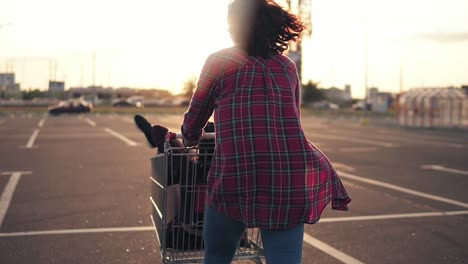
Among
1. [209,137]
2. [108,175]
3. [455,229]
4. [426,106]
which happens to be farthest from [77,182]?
[426,106]

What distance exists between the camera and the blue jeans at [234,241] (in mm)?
2426

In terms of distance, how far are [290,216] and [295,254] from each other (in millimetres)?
175

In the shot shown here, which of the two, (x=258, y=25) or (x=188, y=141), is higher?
(x=258, y=25)

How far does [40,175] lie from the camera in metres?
10.4

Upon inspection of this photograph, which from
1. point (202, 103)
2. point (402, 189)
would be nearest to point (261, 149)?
point (202, 103)

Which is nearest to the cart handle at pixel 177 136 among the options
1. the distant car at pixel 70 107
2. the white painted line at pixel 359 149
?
the white painted line at pixel 359 149

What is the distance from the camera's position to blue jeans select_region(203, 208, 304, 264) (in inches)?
95.5

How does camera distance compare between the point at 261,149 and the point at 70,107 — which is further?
the point at 70,107

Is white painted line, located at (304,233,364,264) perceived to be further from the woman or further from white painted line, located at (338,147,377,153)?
white painted line, located at (338,147,377,153)

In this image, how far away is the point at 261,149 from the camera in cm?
237

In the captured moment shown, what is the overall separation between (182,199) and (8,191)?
6.42m

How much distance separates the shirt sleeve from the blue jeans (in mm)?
371

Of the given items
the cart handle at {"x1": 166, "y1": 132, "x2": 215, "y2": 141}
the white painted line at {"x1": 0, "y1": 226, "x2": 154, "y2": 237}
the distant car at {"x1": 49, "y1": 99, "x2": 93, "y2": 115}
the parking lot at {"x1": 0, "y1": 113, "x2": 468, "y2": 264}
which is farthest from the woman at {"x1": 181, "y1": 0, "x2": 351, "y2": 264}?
the distant car at {"x1": 49, "y1": 99, "x2": 93, "y2": 115}

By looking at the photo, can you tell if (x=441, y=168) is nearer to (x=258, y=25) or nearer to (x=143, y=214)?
(x=143, y=214)
